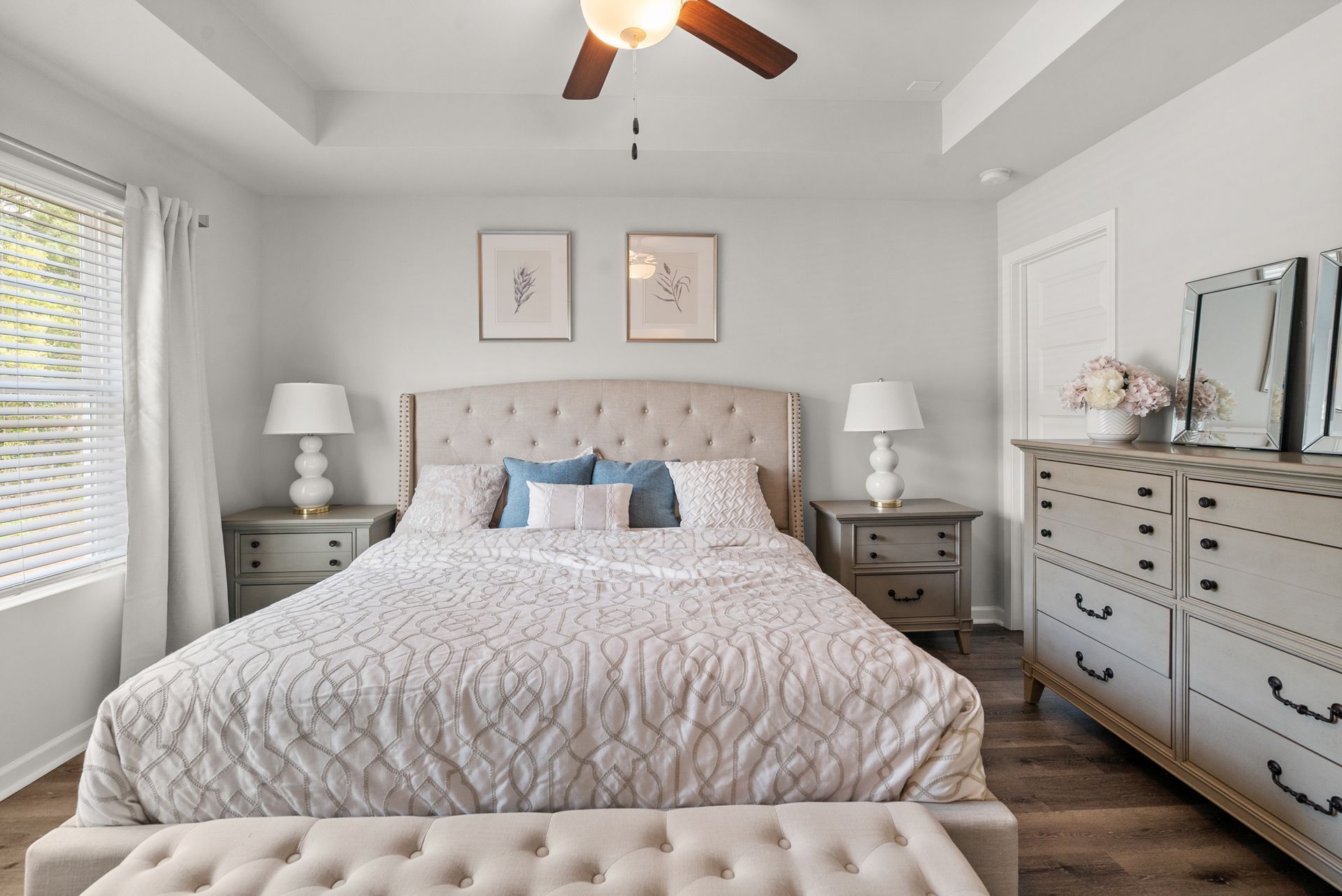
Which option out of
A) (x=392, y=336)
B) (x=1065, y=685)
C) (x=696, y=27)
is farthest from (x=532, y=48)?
(x=1065, y=685)

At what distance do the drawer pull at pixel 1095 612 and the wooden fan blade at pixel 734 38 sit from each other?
80.9 inches

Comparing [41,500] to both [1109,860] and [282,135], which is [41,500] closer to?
[282,135]

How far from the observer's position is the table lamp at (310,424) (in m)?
3.20

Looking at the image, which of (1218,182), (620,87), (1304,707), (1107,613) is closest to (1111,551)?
(1107,613)

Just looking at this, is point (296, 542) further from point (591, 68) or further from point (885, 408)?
point (885, 408)

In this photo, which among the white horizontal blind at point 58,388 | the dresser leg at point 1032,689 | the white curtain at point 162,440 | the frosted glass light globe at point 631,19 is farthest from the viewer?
the dresser leg at point 1032,689

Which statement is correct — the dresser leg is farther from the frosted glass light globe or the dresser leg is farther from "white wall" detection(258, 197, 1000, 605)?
the frosted glass light globe

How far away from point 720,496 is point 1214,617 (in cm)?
184

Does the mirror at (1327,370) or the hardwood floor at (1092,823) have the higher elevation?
the mirror at (1327,370)

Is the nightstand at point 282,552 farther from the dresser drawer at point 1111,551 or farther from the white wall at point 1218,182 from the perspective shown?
the white wall at point 1218,182

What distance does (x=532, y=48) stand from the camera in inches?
101

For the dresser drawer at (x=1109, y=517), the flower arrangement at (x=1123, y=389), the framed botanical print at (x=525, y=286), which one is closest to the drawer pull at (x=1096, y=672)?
the dresser drawer at (x=1109, y=517)

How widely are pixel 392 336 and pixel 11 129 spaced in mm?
1627

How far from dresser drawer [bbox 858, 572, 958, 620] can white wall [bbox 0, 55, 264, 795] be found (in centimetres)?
323
